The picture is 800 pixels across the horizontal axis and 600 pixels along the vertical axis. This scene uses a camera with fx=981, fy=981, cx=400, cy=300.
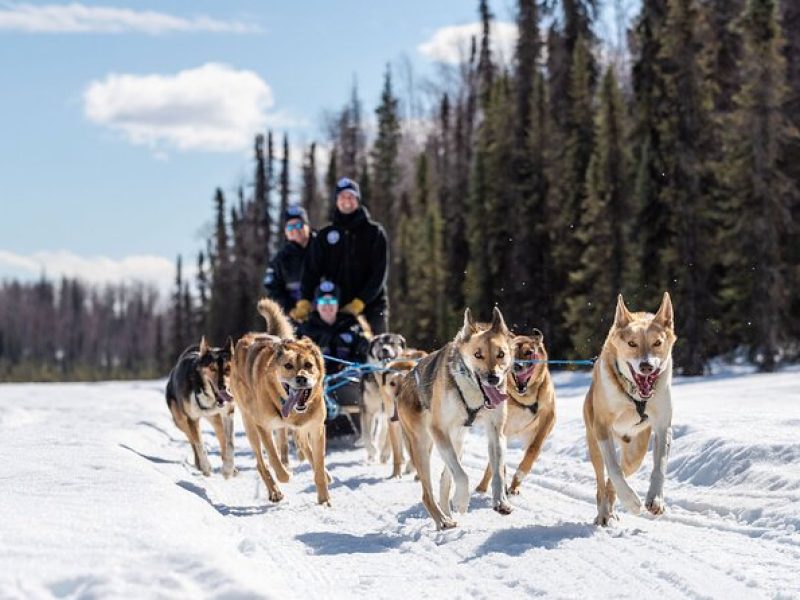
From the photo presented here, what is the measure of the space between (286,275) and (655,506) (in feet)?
24.4

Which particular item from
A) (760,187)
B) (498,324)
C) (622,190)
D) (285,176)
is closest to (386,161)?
(285,176)

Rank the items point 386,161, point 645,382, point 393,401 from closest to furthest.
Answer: point 645,382 < point 393,401 < point 386,161

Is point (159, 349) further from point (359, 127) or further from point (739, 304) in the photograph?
point (739, 304)

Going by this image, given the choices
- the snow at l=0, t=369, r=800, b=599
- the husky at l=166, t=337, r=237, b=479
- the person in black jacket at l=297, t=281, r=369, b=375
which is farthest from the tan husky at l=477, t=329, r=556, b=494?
the person in black jacket at l=297, t=281, r=369, b=375

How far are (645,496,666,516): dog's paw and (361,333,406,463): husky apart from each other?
4.56m

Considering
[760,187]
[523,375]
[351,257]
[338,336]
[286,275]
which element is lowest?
[523,375]

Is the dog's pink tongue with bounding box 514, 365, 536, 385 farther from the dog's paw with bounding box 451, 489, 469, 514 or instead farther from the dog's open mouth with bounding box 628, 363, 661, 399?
the dog's open mouth with bounding box 628, 363, 661, 399

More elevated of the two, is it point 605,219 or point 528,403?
point 605,219

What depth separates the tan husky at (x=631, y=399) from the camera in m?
5.50

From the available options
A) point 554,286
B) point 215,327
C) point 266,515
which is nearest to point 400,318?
point 554,286

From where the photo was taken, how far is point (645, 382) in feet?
18.1

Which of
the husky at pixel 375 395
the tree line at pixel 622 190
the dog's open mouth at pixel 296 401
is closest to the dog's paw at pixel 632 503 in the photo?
the dog's open mouth at pixel 296 401

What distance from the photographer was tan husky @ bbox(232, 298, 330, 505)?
7.50 meters

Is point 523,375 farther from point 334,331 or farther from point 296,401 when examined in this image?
point 334,331
